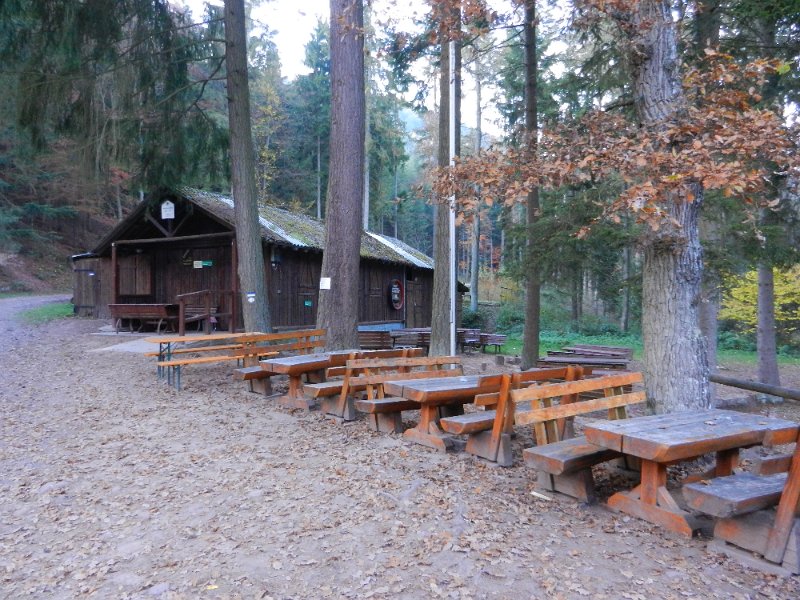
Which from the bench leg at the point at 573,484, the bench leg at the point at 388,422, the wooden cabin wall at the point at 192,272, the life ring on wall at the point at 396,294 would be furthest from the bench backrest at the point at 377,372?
the life ring on wall at the point at 396,294

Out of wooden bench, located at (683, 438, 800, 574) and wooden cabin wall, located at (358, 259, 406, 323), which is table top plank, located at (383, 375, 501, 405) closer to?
wooden bench, located at (683, 438, 800, 574)

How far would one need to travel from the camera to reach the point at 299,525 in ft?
13.1

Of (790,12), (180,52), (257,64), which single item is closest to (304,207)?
(257,64)

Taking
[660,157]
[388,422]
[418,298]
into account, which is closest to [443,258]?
[388,422]

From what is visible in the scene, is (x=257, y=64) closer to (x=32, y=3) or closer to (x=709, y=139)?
(x=32, y=3)

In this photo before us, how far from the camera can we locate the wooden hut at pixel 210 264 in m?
16.7

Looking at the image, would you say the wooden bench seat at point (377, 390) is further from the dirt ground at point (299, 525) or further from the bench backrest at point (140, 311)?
the bench backrest at point (140, 311)

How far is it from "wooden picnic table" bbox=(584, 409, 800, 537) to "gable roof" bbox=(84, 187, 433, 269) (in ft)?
42.1

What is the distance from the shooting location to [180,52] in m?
12.3

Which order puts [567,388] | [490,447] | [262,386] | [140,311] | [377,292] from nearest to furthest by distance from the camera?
[567,388], [490,447], [262,386], [140,311], [377,292]

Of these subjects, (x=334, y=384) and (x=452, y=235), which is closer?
(x=334, y=384)

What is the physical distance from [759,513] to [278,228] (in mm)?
15445

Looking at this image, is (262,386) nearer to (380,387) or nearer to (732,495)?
(380,387)

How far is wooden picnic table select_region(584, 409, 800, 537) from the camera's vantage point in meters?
3.58
